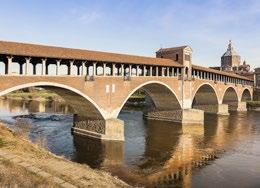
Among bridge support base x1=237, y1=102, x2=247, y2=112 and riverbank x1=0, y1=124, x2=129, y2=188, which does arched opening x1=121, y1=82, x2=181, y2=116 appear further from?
bridge support base x1=237, y1=102, x2=247, y2=112

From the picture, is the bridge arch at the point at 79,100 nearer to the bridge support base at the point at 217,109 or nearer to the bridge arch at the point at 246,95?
the bridge support base at the point at 217,109

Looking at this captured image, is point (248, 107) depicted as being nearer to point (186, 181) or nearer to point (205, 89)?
point (205, 89)

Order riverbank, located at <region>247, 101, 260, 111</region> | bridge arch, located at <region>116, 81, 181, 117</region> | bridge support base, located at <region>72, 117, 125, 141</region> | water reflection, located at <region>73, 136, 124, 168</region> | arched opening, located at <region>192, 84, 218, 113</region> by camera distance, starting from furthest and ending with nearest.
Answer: riverbank, located at <region>247, 101, 260, 111</region>, arched opening, located at <region>192, 84, 218, 113</region>, bridge arch, located at <region>116, 81, 181, 117</region>, bridge support base, located at <region>72, 117, 125, 141</region>, water reflection, located at <region>73, 136, 124, 168</region>

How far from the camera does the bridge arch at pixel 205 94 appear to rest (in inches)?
2381

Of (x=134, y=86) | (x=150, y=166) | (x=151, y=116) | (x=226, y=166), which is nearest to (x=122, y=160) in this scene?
(x=150, y=166)

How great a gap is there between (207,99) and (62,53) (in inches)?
1693

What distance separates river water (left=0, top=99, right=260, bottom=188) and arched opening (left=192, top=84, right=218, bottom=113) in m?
16.7

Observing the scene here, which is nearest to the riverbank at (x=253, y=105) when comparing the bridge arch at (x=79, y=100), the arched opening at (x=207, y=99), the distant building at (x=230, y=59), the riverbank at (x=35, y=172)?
the arched opening at (x=207, y=99)

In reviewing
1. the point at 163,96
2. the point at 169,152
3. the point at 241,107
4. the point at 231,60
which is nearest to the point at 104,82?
the point at 169,152

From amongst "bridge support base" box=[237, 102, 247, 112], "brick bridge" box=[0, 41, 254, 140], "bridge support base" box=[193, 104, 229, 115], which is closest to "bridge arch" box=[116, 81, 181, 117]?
"brick bridge" box=[0, 41, 254, 140]

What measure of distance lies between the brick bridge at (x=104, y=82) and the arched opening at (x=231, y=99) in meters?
21.7

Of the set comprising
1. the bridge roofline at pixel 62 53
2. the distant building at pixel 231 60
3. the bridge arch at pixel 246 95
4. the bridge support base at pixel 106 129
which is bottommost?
the bridge support base at pixel 106 129

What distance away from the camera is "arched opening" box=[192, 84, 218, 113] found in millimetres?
62022

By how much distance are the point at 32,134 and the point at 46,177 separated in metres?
23.8
